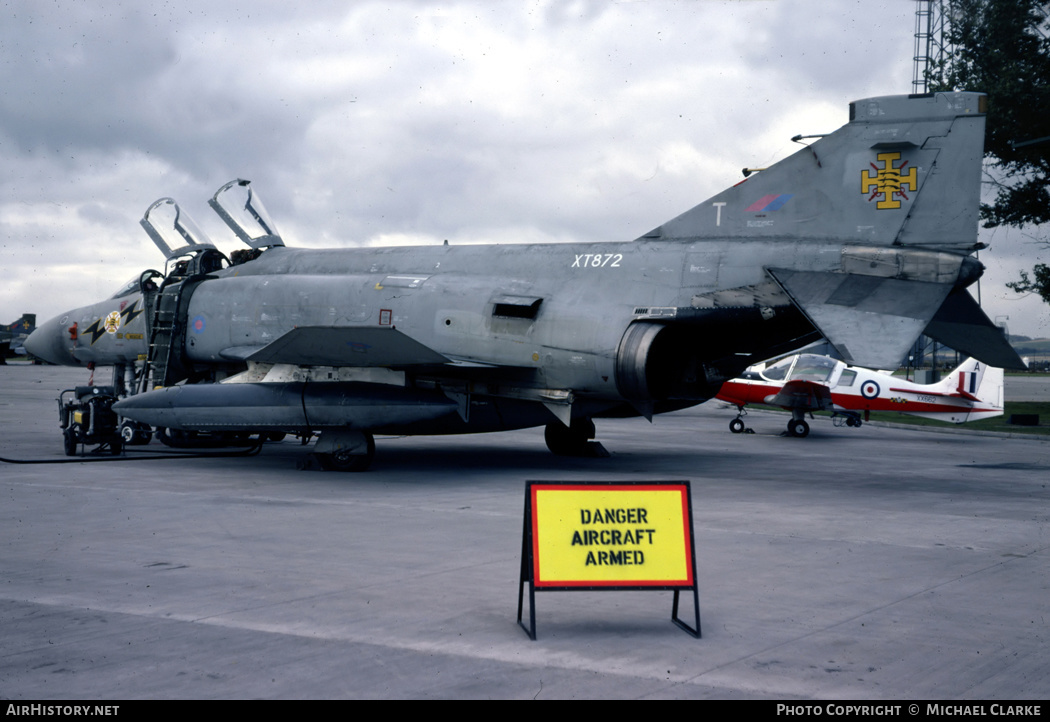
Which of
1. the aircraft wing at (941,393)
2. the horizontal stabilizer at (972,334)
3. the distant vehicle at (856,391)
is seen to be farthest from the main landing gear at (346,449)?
the aircraft wing at (941,393)

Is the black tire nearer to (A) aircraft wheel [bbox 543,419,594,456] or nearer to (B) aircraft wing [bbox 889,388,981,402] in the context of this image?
(A) aircraft wheel [bbox 543,419,594,456]

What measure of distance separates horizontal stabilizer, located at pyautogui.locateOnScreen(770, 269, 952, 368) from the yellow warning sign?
5.61 metres

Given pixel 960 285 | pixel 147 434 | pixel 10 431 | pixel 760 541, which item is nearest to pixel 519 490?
pixel 760 541

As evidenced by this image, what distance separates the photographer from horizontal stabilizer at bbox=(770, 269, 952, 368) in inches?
429

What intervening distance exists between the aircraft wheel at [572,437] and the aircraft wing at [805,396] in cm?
892

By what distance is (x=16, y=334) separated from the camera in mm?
68438

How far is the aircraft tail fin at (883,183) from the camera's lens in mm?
12102

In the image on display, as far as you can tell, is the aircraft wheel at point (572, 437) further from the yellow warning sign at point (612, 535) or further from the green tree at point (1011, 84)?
the green tree at point (1011, 84)

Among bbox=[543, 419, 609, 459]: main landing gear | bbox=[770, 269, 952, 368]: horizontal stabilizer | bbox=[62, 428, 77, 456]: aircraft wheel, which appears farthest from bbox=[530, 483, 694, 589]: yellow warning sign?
bbox=[62, 428, 77, 456]: aircraft wheel

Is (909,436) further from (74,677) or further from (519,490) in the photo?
(74,677)

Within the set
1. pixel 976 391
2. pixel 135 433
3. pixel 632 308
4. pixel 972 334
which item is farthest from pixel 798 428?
pixel 135 433

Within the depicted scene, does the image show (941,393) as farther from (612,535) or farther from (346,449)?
(612,535)

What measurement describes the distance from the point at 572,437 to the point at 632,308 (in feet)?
13.6
